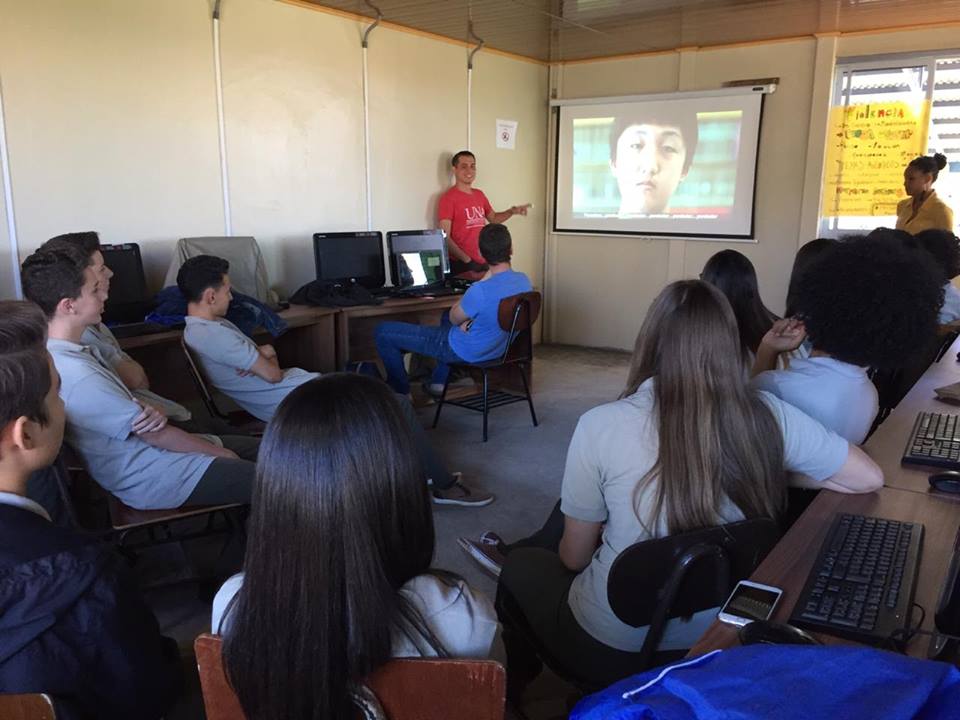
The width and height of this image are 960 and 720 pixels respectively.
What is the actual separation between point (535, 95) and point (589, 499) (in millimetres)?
5499

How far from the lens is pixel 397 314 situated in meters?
4.89

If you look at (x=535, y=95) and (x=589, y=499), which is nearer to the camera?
(x=589, y=499)

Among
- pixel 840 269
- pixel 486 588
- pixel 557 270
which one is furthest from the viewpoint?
pixel 557 270

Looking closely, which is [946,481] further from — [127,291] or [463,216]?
[463,216]

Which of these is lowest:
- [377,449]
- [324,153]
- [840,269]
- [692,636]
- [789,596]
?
[692,636]

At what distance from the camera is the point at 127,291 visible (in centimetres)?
348

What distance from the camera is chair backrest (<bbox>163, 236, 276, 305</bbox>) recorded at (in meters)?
3.77

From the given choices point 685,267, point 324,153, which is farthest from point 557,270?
point 324,153

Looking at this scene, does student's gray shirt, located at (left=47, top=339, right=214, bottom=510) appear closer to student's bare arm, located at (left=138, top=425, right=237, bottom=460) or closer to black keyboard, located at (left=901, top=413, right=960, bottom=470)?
student's bare arm, located at (left=138, top=425, right=237, bottom=460)

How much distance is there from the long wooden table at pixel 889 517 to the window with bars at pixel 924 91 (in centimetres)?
381

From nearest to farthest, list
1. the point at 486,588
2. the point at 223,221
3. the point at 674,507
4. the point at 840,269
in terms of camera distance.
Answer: the point at 674,507 < the point at 840,269 < the point at 486,588 < the point at 223,221

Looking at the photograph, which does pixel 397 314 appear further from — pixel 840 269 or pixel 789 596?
pixel 789 596

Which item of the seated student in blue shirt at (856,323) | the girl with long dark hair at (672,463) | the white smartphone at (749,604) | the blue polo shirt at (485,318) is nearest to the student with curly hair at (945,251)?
the seated student in blue shirt at (856,323)

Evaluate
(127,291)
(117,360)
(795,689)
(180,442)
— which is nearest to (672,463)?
(795,689)
